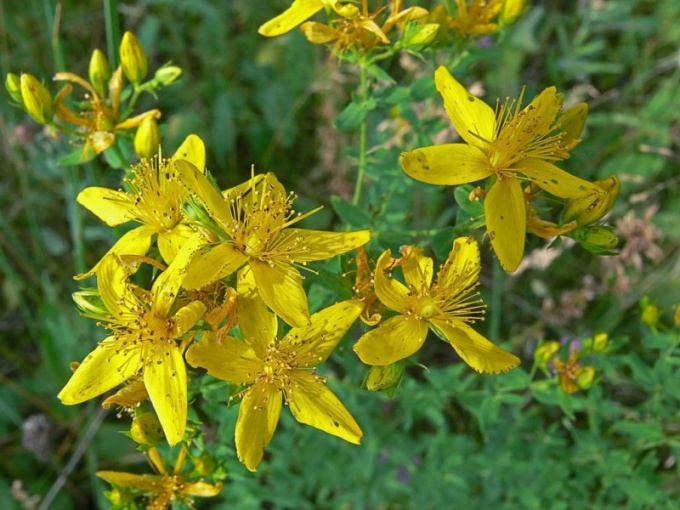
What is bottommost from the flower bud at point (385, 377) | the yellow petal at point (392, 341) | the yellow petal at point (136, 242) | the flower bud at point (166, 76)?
the flower bud at point (385, 377)

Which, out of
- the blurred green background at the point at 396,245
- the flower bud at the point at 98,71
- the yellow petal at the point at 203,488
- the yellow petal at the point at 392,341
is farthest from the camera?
the blurred green background at the point at 396,245

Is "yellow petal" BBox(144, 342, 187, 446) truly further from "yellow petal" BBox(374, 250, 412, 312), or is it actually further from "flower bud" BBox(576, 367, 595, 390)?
"flower bud" BBox(576, 367, 595, 390)

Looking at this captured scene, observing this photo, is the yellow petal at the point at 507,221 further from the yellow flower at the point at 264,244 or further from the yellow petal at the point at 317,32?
the yellow petal at the point at 317,32

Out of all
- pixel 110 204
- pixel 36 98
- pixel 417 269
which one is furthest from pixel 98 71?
pixel 417 269

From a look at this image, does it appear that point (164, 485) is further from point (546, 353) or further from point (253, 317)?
point (546, 353)

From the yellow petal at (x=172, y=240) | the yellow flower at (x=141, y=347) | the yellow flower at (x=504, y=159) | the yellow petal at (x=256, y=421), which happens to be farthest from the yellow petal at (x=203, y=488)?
the yellow flower at (x=504, y=159)

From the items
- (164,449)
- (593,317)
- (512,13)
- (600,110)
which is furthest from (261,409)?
(600,110)
